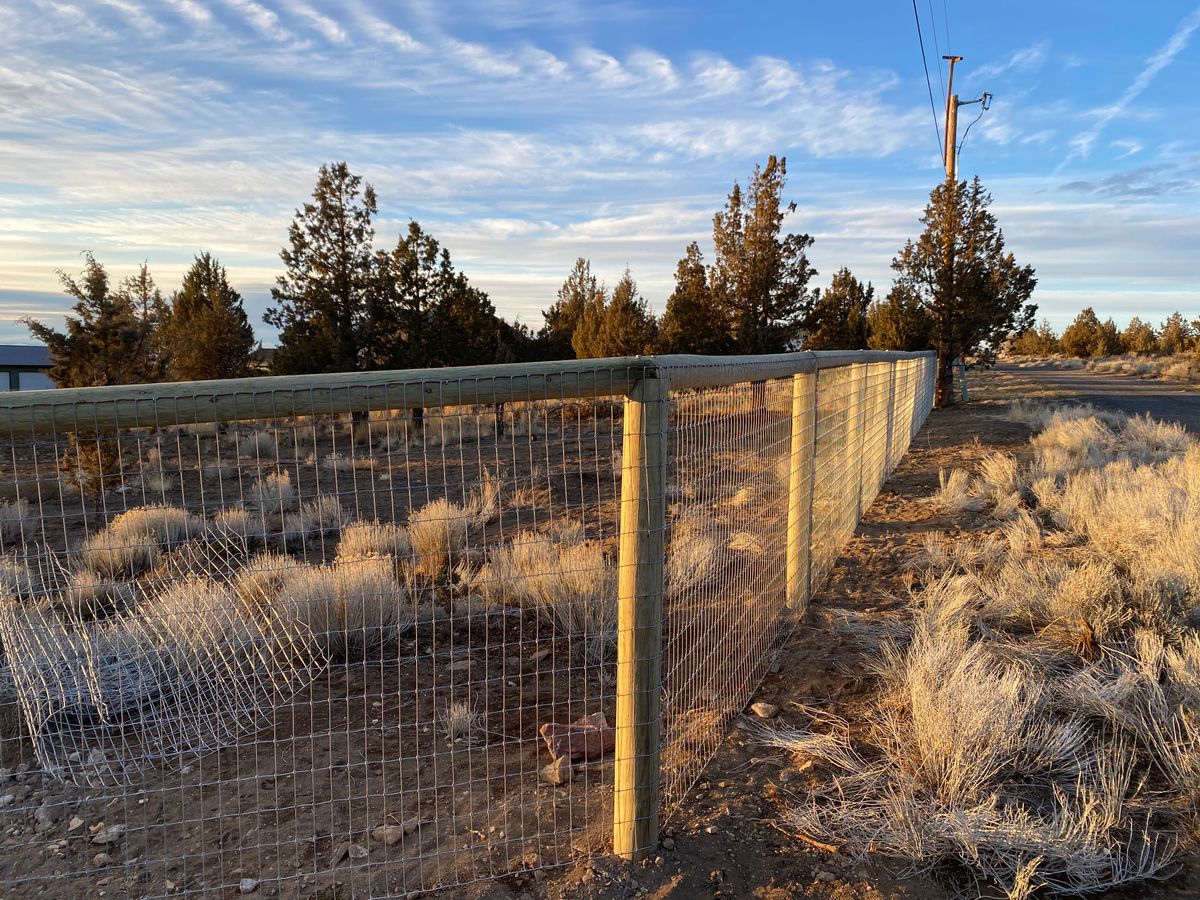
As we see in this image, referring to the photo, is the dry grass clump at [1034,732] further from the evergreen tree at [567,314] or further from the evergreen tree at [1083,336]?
the evergreen tree at [1083,336]

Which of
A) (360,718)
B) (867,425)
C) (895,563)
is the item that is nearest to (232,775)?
(360,718)

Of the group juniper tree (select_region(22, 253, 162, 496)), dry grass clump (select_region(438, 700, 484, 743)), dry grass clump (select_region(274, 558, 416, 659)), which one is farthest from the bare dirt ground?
juniper tree (select_region(22, 253, 162, 496))

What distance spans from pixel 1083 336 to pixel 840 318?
40.4 meters

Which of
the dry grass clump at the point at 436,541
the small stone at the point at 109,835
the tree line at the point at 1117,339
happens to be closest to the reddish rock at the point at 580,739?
the small stone at the point at 109,835

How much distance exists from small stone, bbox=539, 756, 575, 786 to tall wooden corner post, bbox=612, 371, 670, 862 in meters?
0.52

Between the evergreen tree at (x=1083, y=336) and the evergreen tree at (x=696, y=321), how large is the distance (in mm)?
45423

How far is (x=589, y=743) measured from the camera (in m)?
3.62

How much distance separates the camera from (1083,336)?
5669cm

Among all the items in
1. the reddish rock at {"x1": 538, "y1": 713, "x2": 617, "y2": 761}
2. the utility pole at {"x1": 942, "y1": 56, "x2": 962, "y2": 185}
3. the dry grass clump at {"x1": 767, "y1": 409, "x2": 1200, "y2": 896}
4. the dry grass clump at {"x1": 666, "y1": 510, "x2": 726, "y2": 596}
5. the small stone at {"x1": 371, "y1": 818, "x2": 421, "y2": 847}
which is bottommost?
the small stone at {"x1": 371, "y1": 818, "x2": 421, "y2": 847}

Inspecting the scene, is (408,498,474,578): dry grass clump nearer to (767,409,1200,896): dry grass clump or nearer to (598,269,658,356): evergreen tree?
(767,409,1200,896): dry grass clump

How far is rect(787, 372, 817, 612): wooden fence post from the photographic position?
4824 mm

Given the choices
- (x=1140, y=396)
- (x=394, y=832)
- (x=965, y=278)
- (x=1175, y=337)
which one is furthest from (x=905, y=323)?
(x=1175, y=337)

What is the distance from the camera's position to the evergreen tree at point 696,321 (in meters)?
21.5

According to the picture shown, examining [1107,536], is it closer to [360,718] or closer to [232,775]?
[360,718]
